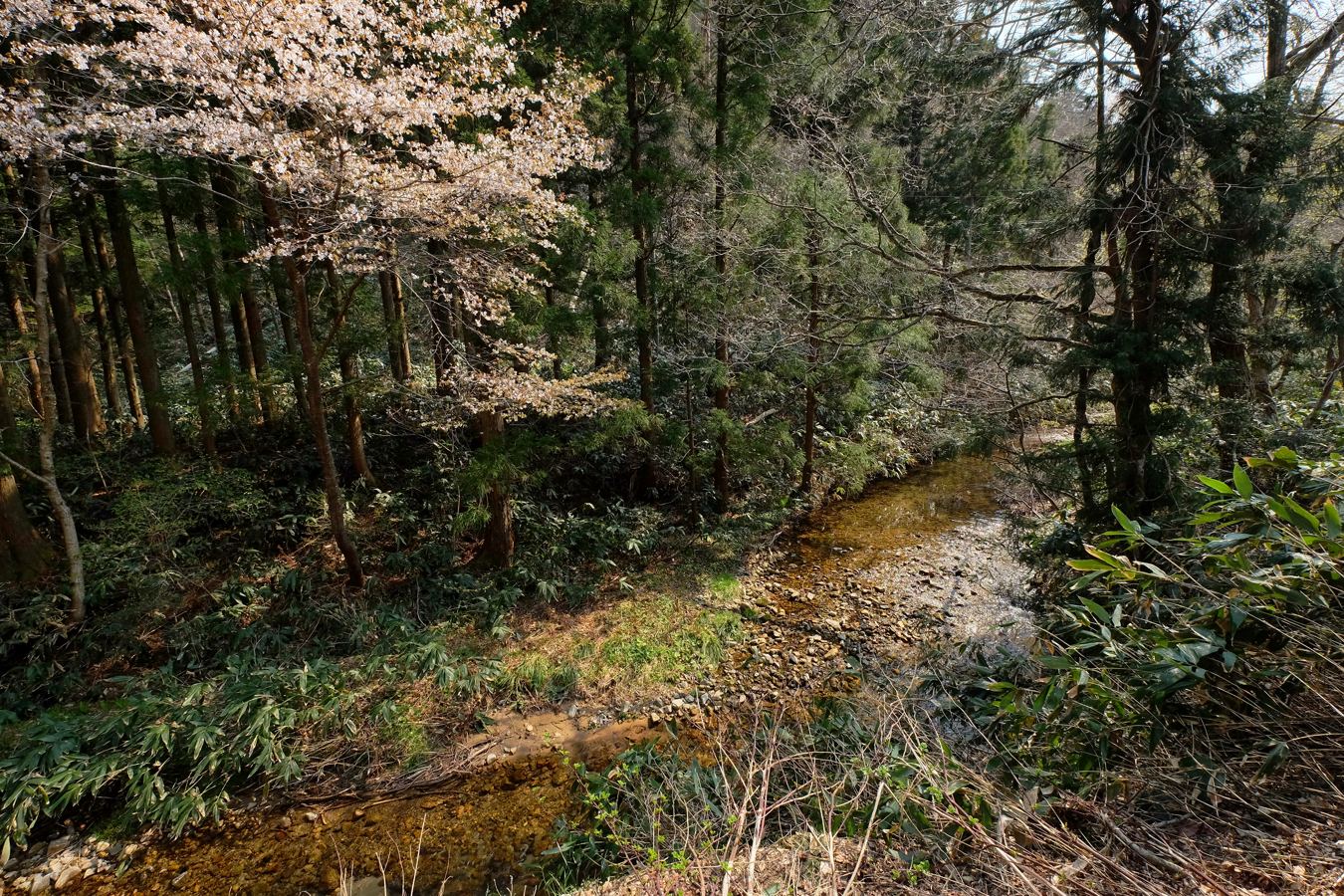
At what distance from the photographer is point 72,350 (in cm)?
769

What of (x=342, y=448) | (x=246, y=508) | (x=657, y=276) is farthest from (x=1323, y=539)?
(x=342, y=448)

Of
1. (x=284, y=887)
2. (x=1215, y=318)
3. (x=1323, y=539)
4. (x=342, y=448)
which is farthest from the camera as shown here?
(x=342, y=448)

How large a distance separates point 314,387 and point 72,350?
530cm

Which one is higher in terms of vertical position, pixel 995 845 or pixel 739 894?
pixel 995 845

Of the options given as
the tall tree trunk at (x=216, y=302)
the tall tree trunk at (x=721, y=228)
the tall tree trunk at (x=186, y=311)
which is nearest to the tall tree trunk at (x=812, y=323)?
the tall tree trunk at (x=721, y=228)

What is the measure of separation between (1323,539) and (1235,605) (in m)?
0.36

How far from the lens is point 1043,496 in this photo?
5738 millimetres

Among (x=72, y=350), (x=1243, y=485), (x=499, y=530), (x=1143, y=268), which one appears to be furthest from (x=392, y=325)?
(x=1143, y=268)

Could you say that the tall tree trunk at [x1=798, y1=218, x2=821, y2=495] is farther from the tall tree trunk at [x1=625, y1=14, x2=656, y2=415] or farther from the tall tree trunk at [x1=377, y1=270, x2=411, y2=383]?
the tall tree trunk at [x1=377, y1=270, x2=411, y2=383]

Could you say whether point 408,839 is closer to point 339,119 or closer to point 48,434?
point 48,434

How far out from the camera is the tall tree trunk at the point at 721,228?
7062 mm

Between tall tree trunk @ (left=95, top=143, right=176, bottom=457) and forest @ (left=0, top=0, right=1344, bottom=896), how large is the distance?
0.17ft

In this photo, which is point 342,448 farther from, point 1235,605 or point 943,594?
point 1235,605

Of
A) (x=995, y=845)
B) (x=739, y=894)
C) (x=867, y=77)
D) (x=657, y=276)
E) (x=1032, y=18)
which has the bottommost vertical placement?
(x=739, y=894)
